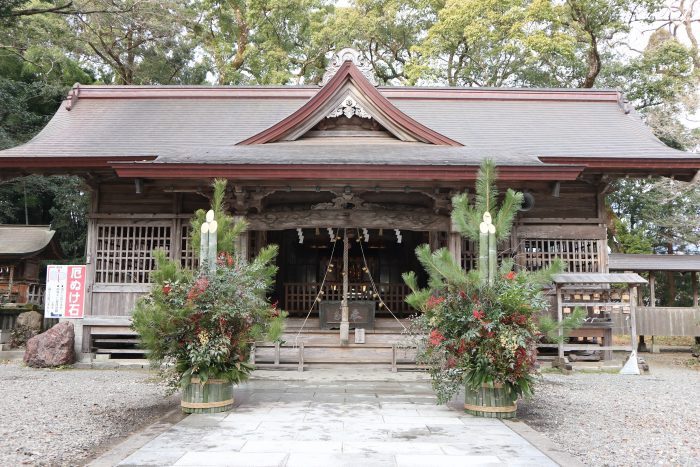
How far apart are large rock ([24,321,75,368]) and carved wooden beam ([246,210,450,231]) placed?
4326mm

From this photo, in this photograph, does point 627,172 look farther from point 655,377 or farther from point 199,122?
point 199,122

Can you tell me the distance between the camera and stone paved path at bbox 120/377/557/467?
14.7ft

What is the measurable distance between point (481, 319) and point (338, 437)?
202cm

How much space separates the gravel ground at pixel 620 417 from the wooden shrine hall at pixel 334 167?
2.72 m

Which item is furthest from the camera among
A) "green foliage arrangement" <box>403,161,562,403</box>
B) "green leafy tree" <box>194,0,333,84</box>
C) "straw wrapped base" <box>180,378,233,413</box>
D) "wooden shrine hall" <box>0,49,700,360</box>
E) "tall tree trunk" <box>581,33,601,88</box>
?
"green leafy tree" <box>194,0,333,84</box>

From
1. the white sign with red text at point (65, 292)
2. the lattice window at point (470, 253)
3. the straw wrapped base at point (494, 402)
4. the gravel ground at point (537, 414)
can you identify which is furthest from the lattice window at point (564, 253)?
the white sign with red text at point (65, 292)

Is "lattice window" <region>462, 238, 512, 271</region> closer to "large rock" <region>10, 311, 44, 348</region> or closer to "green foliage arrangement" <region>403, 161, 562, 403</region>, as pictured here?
"green foliage arrangement" <region>403, 161, 562, 403</region>

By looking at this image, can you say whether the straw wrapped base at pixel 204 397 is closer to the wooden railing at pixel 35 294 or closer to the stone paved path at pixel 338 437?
the stone paved path at pixel 338 437

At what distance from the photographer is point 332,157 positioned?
387 inches

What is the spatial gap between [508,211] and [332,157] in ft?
13.5

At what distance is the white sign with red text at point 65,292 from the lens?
10836mm

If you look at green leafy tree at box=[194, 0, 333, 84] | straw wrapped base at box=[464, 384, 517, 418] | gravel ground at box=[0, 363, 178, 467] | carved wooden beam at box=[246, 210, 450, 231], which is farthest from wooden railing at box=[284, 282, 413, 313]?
green leafy tree at box=[194, 0, 333, 84]

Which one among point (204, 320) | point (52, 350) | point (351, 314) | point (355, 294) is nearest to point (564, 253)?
point (351, 314)

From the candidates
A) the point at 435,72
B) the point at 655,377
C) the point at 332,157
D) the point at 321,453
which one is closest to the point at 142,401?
the point at 321,453
